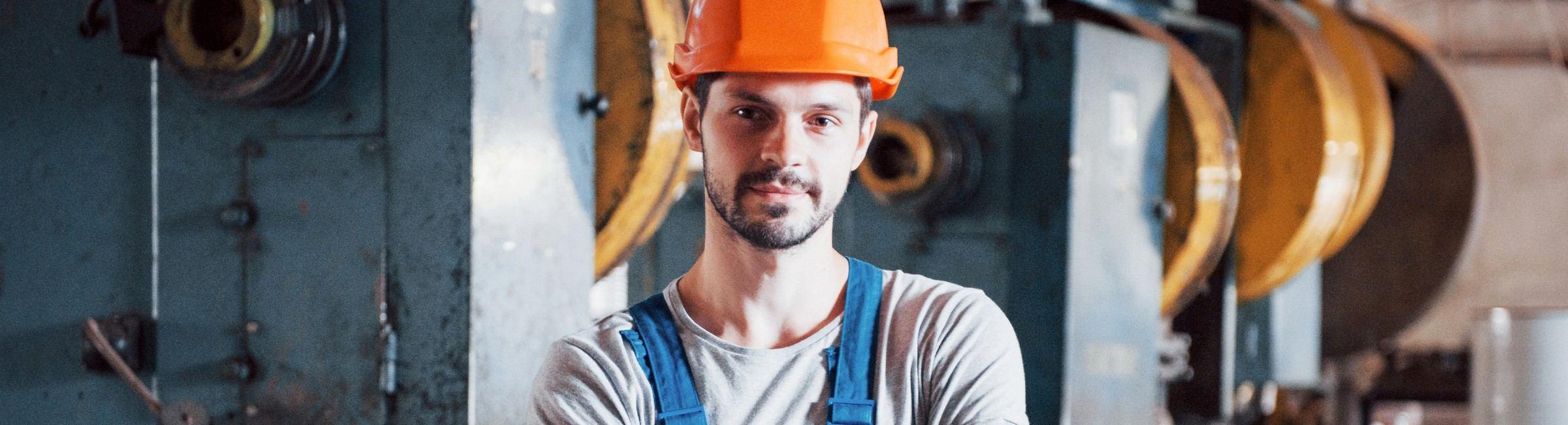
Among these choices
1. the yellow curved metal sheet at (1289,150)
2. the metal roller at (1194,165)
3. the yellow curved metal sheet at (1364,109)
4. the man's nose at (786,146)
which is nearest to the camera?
the man's nose at (786,146)

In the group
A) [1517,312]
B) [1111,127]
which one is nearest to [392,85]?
[1111,127]

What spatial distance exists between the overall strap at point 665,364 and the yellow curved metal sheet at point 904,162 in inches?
88.9

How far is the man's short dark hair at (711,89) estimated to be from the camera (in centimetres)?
117

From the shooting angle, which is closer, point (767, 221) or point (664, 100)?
point (767, 221)

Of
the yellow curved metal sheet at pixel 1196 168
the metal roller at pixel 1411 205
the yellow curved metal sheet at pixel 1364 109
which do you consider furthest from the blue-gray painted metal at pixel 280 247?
the metal roller at pixel 1411 205

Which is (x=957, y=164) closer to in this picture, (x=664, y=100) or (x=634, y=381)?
(x=664, y=100)

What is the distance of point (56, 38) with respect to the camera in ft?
8.03

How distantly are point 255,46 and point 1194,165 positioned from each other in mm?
2908

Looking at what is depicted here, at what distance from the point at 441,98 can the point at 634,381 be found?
3.44ft

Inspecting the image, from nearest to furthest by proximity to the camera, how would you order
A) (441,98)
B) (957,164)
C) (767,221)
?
(767,221)
(441,98)
(957,164)

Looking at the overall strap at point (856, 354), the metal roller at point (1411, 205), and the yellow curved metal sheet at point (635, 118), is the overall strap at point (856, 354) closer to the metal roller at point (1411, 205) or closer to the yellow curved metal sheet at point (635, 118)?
the yellow curved metal sheet at point (635, 118)

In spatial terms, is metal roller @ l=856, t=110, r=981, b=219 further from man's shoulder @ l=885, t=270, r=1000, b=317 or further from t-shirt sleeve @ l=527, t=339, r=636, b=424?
t-shirt sleeve @ l=527, t=339, r=636, b=424

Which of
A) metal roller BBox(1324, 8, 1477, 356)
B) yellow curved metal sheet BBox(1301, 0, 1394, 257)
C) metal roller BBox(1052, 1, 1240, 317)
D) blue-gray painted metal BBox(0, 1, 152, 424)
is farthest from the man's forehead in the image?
metal roller BBox(1324, 8, 1477, 356)

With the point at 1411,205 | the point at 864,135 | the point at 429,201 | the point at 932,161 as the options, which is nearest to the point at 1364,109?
the point at 1411,205
